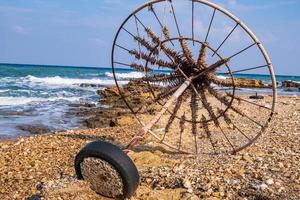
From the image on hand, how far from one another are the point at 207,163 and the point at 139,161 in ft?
3.21

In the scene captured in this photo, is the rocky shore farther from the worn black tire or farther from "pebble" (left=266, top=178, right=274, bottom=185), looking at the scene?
the worn black tire

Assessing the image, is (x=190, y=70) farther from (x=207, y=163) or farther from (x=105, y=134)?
(x=105, y=134)

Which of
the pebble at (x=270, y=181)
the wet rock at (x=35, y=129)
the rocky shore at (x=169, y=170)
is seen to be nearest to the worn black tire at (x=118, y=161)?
the rocky shore at (x=169, y=170)

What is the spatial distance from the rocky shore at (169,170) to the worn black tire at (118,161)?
0.30 m

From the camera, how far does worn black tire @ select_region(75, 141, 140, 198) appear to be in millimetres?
4172

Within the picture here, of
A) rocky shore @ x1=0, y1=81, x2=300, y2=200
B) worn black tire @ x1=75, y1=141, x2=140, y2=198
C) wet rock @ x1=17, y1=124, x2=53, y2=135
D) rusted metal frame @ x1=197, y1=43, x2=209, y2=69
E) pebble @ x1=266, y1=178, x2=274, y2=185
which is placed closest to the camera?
worn black tire @ x1=75, y1=141, x2=140, y2=198

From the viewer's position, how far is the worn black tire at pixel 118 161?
4.17 meters

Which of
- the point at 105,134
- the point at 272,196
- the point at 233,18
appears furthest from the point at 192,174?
the point at 105,134

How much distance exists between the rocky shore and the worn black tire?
30 centimetres

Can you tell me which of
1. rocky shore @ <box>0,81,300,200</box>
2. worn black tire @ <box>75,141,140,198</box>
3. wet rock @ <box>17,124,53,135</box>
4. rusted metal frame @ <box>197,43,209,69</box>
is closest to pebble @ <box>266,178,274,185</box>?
rocky shore @ <box>0,81,300,200</box>

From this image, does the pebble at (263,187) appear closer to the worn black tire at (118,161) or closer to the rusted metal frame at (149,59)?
the worn black tire at (118,161)

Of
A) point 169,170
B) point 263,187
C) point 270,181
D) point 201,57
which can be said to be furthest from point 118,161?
point 201,57

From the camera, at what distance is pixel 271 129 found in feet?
30.4

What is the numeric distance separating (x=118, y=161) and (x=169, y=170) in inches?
47.6
